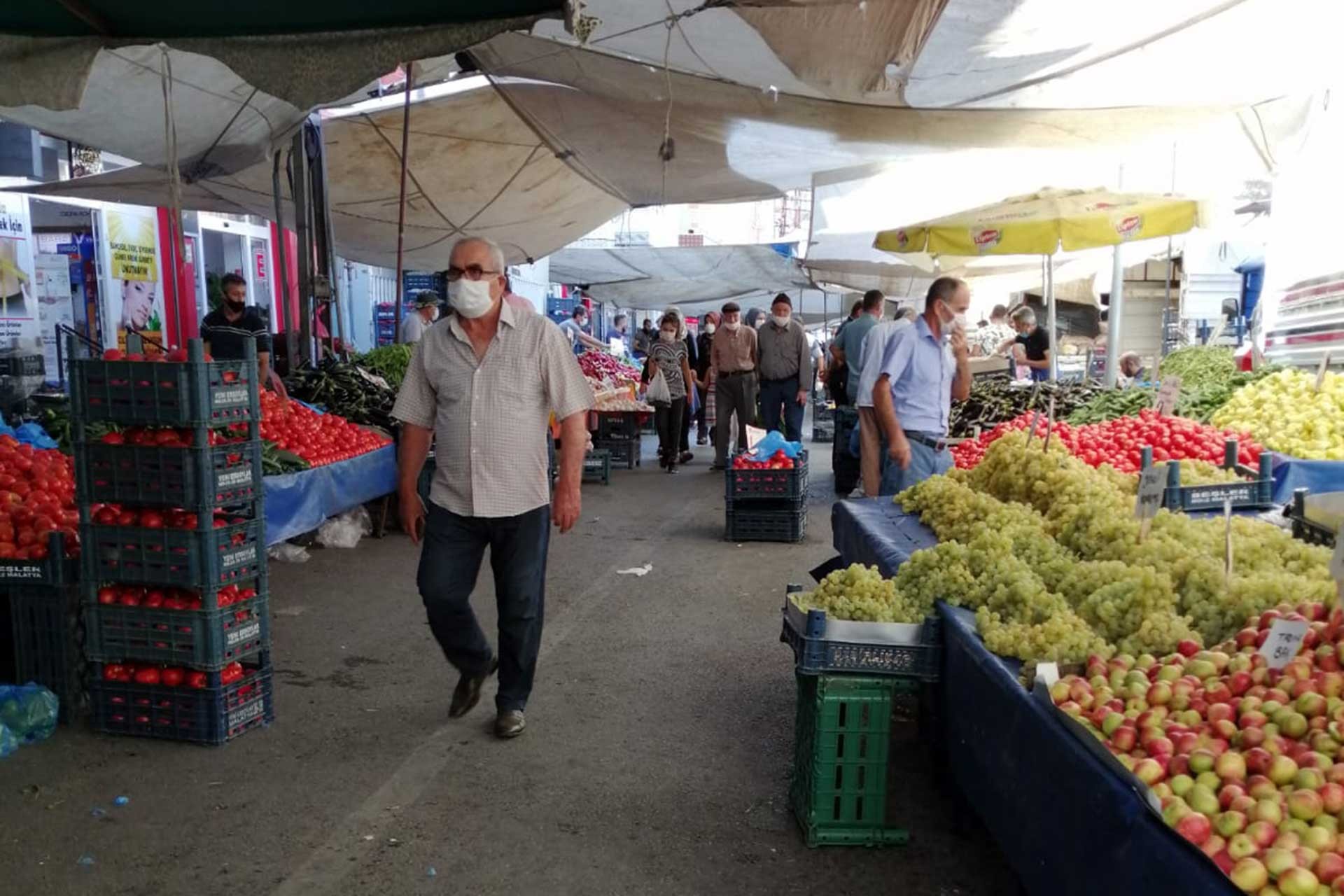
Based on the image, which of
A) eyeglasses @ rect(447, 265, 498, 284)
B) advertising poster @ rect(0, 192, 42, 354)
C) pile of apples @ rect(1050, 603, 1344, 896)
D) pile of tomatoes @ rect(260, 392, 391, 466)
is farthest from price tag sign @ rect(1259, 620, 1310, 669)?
advertising poster @ rect(0, 192, 42, 354)

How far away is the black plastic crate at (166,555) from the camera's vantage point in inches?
178

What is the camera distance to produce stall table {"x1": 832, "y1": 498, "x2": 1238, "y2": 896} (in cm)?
217

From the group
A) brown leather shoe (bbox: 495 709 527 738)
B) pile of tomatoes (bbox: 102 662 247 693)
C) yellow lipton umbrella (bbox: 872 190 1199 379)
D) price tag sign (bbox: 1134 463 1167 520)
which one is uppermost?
yellow lipton umbrella (bbox: 872 190 1199 379)

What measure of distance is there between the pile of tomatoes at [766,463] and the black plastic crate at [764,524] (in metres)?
0.37

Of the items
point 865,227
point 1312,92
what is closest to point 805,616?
point 1312,92

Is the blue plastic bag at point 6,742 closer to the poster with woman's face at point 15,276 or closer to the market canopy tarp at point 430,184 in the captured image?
the market canopy tarp at point 430,184

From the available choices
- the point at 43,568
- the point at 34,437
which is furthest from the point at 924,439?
the point at 34,437

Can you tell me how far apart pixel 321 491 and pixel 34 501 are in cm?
221

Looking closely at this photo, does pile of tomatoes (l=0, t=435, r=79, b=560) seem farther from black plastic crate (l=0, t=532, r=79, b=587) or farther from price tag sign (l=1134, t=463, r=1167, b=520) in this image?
price tag sign (l=1134, t=463, r=1167, b=520)

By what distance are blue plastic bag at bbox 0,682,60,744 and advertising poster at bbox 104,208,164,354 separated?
1035 centimetres

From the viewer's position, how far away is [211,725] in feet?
15.0

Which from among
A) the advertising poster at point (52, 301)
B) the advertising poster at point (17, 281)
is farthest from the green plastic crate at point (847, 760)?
the advertising poster at point (52, 301)

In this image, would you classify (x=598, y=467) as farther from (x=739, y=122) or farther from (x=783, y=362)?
(x=739, y=122)

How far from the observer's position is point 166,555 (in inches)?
179
